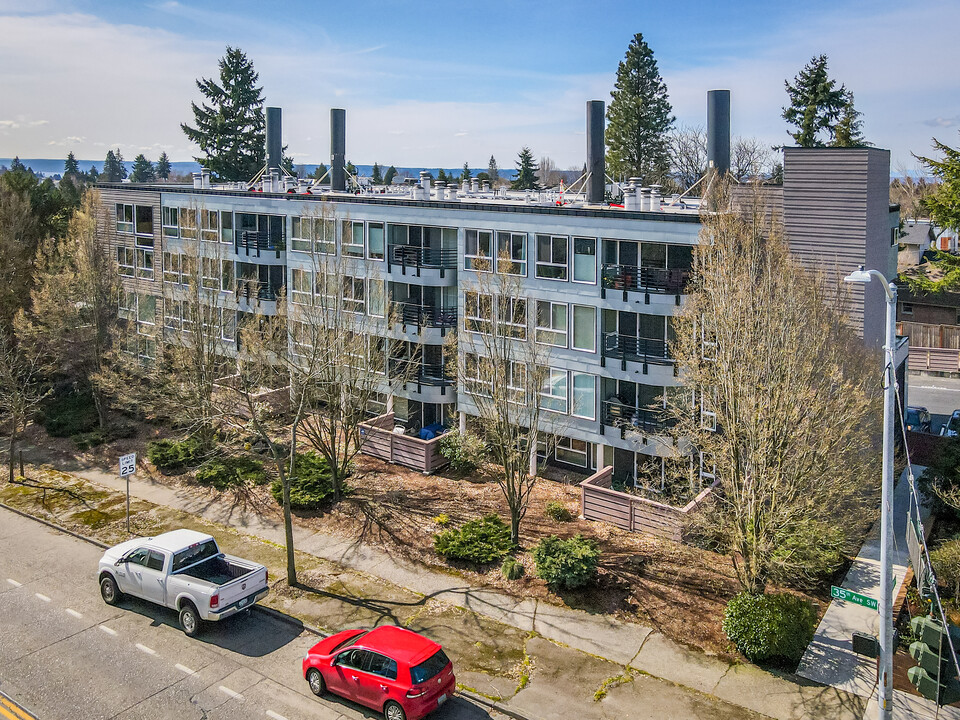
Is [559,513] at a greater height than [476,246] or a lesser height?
lesser

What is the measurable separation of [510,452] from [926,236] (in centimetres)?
5909

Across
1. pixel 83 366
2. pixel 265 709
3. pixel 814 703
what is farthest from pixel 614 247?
pixel 83 366

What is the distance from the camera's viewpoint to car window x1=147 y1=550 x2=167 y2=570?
2159 centimetres

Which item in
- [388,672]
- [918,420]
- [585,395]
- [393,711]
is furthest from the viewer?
[918,420]

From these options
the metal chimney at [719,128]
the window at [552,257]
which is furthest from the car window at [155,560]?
the metal chimney at [719,128]

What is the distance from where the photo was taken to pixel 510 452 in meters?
25.1

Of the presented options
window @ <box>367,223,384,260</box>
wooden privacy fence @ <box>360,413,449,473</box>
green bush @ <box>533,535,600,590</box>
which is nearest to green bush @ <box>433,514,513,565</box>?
green bush @ <box>533,535,600,590</box>

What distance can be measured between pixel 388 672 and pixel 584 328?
16587mm

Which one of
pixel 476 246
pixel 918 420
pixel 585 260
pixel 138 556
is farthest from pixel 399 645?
pixel 918 420

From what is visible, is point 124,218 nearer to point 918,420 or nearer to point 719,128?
point 719,128

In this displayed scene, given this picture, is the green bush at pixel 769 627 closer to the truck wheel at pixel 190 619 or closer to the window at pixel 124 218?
the truck wheel at pixel 190 619

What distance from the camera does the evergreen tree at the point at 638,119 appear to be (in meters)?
62.7

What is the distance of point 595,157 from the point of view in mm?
33000

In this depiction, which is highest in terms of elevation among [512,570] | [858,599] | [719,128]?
[719,128]
